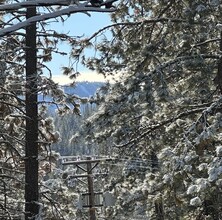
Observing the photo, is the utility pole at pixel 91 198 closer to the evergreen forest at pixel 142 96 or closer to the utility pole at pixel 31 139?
the evergreen forest at pixel 142 96

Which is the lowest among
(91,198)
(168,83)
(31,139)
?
(91,198)

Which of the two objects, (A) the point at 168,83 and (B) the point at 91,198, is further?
(B) the point at 91,198

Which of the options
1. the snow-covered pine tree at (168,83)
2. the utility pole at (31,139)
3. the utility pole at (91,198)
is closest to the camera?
the snow-covered pine tree at (168,83)

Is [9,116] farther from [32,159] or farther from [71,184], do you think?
[71,184]

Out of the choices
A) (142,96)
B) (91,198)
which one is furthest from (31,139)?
(91,198)

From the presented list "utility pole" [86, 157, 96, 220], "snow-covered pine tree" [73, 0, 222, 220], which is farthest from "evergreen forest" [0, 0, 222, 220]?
"utility pole" [86, 157, 96, 220]

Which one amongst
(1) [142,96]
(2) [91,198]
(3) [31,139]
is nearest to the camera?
(1) [142,96]

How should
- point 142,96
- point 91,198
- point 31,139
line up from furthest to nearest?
point 91,198 < point 31,139 < point 142,96

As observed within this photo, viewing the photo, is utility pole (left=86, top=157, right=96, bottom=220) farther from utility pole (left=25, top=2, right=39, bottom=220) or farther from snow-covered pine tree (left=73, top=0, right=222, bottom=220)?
utility pole (left=25, top=2, right=39, bottom=220)

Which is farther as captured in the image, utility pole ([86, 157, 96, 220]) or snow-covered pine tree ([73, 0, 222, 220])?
utility pole ([86, 157, 96, 220])

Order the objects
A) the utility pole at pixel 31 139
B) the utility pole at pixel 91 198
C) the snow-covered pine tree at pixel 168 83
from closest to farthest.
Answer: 1. the snow-covered pine tree at pixel 168 83
2. the utility pole at pixel 31 139
3. the utility pole at pixel 91 198

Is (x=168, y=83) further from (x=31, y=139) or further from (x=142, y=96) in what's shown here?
(x=31, y=139)

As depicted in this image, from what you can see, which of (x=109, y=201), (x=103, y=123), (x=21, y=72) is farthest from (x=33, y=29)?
(x=109, y=201)

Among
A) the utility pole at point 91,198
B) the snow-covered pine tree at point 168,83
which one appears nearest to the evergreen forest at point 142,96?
the snow-covered pine tree at point 168,83
